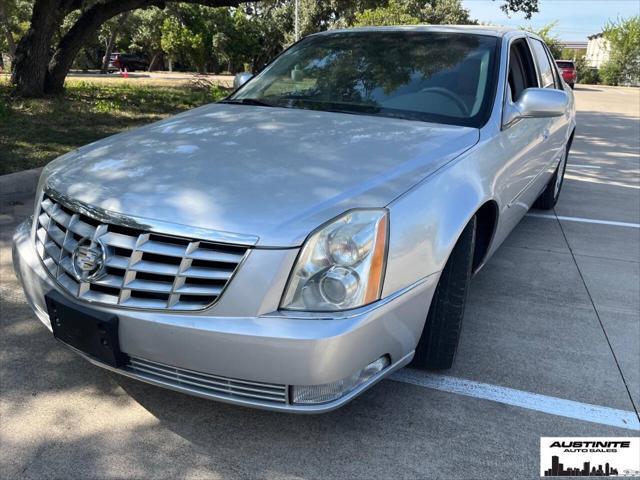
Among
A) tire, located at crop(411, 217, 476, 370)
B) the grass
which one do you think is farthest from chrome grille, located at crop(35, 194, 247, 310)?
the grass

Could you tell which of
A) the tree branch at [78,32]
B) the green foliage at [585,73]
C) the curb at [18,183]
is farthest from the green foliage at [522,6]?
the green foliage at [585,73]

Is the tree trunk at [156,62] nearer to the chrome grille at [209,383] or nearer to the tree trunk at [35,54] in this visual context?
the tree trunk at [35,54]

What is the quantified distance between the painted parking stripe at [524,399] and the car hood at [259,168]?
1.01 metres

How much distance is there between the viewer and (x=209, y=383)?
2.13 m

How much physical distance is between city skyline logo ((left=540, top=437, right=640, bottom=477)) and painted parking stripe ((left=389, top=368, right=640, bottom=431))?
13cm

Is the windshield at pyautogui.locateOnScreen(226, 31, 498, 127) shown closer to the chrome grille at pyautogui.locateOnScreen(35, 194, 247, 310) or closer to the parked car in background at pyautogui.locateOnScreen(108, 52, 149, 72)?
the chrome grille at pyautogui.locateOnScreen(35, 194, 247, 310)

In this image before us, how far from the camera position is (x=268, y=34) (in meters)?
41.3

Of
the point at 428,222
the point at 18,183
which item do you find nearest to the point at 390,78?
the point at 428,222

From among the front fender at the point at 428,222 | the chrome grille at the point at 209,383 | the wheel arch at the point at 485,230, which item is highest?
the front fender at the point at 428,222

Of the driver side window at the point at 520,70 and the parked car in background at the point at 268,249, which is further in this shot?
the driver side window at the point at 520,70

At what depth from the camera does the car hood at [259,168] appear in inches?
83.7

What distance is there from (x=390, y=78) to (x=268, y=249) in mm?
1899

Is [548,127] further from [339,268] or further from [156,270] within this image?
[156,270]

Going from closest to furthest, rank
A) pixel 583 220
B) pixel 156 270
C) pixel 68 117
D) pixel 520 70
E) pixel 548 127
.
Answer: pixel 156 270, pixel 520 70, pixel 548 127, pixel 583 220, pixel 68 117
